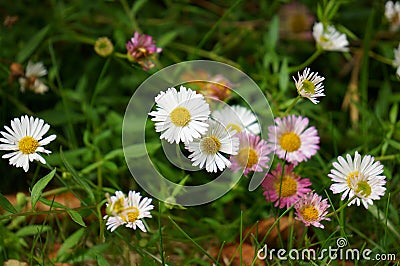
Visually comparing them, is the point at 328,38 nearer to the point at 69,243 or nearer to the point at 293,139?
the point at 293,139

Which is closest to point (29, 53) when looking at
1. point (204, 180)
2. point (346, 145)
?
point (204, 180)

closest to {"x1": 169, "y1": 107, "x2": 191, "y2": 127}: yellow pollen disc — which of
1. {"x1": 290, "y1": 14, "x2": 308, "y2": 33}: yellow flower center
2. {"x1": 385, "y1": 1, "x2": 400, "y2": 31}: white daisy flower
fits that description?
{"x1": 385, "y1": 1, "x2": 400, "y2": 31}: white daisy flower

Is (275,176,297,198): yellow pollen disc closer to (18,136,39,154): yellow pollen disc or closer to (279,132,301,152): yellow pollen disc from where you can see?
(279,132,301,152): yellow pollen disc

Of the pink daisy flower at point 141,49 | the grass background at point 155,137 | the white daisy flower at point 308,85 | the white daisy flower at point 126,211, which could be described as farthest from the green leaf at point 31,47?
the white daisy flower at point 308,85

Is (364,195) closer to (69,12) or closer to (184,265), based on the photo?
(184,265)

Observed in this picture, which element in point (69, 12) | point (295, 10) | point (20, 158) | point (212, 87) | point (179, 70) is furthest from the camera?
point (295, 10)

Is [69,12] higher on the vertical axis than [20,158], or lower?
higher
